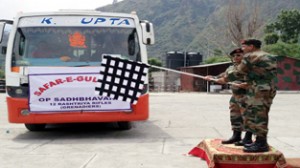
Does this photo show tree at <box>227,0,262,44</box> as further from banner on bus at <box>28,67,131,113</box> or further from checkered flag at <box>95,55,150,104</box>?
checkered flag at <box>95,55,150,104</box>

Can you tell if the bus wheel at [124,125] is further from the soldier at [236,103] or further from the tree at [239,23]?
the tree at [239,23]

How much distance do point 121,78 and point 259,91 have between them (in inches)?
105

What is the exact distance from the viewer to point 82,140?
28.2 feet

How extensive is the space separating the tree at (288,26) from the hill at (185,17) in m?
33.8

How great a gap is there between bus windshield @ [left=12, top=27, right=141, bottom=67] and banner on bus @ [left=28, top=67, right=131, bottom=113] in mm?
290

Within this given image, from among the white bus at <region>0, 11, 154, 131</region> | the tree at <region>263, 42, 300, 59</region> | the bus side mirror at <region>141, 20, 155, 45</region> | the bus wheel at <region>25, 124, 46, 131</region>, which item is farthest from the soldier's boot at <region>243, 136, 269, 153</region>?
the tree at <region>263, 42, 300, 59</region>

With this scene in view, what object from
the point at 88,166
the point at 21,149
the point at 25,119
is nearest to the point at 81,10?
the point at 25,119

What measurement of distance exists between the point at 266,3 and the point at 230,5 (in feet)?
189

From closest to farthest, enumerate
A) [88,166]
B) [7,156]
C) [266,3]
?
[88,166]
[7,156]
[266,3]

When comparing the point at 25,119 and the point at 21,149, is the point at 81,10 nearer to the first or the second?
the point at 25,119

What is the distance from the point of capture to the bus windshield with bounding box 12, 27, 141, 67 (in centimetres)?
862

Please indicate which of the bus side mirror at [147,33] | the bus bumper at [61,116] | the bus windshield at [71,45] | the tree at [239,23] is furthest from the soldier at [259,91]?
the tree at [239,23]

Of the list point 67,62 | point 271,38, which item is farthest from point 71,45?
point 271,38

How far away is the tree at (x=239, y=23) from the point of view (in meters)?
44.4
